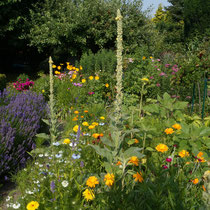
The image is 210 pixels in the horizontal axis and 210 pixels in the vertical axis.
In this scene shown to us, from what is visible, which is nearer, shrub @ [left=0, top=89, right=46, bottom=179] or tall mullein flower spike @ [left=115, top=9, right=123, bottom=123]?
tall mullein flower spike @ [left=115, top=9, right=123, bottom=123]

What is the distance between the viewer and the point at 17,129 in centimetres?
378

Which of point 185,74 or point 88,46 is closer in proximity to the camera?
point 185,74

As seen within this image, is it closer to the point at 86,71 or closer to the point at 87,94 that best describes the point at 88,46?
the point at 86,71

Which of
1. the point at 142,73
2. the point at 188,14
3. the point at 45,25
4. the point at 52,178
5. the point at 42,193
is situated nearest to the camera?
the point at 42,193

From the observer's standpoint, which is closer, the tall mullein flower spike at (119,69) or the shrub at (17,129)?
the tall mullein flower spike at (119,69)

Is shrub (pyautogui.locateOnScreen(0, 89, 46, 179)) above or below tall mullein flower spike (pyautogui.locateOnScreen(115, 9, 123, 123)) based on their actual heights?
below

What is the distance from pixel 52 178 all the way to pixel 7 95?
298 cm

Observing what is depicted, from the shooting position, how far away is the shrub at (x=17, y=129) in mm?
3256

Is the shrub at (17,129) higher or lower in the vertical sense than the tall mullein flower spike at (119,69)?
lower

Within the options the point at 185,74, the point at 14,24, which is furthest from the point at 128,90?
the point at 14,24

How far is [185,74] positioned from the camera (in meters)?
5.00

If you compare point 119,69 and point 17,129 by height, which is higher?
point 119,69

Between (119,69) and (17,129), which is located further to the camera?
(17,129)

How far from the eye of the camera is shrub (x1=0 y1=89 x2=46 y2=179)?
3256 millimetres
